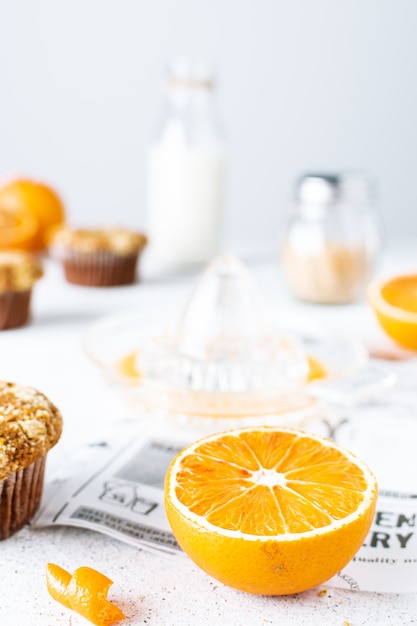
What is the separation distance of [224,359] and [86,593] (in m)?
0.51

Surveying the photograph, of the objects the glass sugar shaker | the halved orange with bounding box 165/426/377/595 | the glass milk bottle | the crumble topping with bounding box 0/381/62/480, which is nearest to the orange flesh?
the halved orange with bounding box 165/426/377/595

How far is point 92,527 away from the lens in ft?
2.45

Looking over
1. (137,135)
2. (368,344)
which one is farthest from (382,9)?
(368,344)

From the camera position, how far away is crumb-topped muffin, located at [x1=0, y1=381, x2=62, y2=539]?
2.30 ft

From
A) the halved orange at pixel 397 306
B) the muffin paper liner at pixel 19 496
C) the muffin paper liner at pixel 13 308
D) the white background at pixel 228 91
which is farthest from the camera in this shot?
the white background at pixel 228 91

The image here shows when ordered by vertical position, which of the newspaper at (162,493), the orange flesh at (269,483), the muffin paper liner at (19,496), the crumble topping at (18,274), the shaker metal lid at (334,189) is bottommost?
the newspaper at (162,493)

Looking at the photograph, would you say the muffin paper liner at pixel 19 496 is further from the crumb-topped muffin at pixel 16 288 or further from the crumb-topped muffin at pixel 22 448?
the crumb-topped muffin at pixel 16 288

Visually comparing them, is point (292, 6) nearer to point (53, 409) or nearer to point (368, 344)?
point (368, 344)

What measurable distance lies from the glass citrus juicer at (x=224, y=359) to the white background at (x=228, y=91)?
6.21 feet

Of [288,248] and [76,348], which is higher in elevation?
[288,248]

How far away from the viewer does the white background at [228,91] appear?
3027 millimetres

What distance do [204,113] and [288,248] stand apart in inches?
14.7

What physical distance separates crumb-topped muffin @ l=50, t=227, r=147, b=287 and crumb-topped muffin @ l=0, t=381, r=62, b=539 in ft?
2.92

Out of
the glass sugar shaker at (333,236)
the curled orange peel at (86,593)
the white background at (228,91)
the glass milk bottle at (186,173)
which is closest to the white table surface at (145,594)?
the curled orange peel at (86,593)
